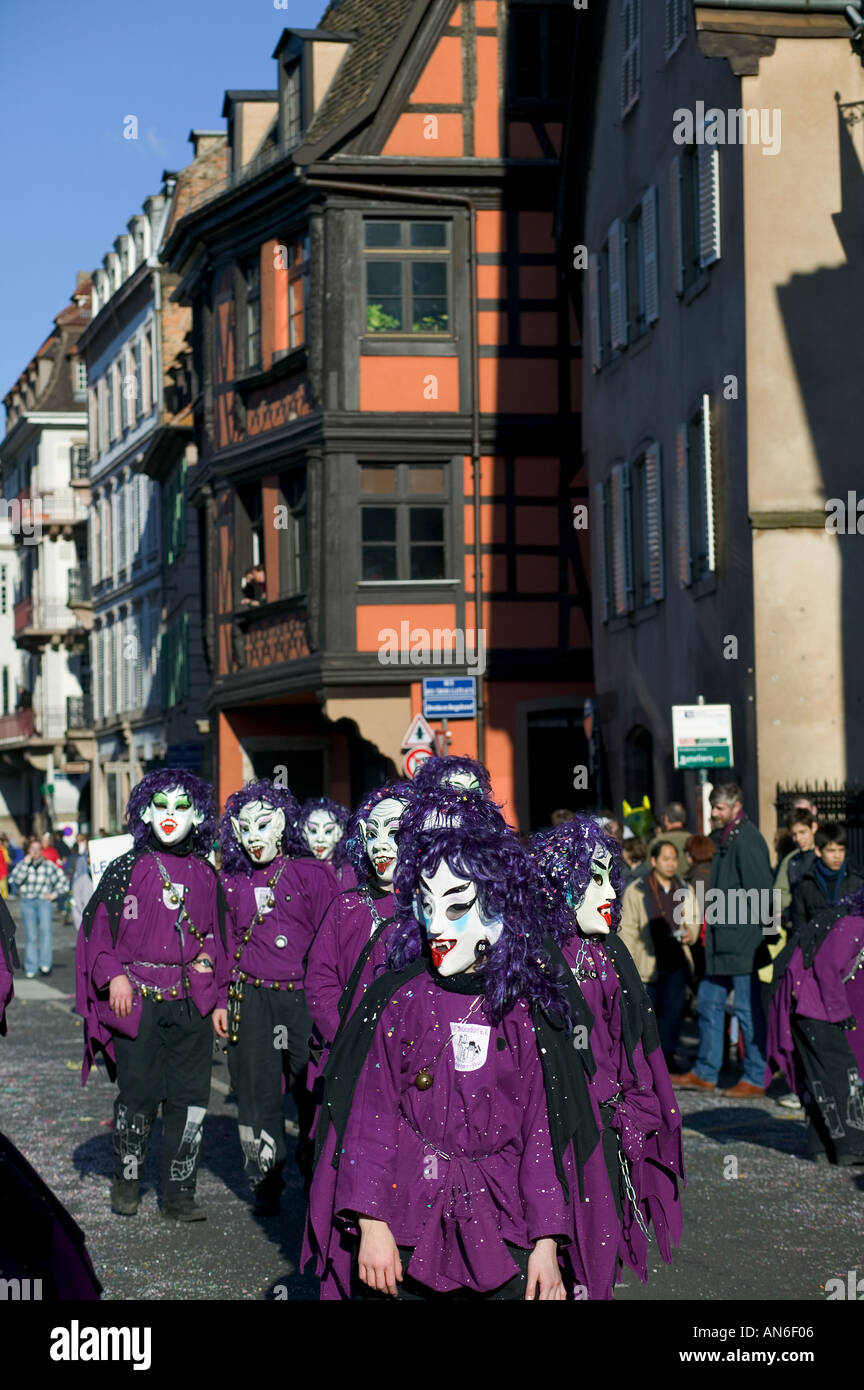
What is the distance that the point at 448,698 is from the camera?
25.0 metres

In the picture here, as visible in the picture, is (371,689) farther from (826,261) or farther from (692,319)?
(826,261)

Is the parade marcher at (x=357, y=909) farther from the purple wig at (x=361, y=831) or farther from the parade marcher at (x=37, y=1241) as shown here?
the parade marcher at (x=37, y=1241)

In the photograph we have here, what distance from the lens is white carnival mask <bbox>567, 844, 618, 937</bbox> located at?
7223mm

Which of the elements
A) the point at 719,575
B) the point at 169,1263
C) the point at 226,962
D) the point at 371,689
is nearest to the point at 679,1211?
the point at 169,1263

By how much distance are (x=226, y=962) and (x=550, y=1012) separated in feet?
17.3

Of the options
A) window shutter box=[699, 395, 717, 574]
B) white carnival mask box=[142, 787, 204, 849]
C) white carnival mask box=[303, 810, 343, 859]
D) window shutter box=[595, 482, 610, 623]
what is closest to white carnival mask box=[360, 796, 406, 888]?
white carnival mask box=[142, 787, 204, 849]

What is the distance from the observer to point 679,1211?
728 centimetres

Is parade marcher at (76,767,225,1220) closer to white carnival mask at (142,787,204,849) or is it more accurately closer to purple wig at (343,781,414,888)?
white carnival mask at (142,787,204,849)

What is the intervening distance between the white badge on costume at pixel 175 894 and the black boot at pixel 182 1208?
129cm

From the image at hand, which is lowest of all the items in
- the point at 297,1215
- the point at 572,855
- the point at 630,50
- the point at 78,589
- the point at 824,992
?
the point at 297,1215

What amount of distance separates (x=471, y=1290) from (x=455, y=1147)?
13.2 inches

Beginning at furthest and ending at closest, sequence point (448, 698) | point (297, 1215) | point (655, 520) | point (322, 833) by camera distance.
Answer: point (448, 698)
point (655, 520)
point (322, 833)
point (297, 1215)

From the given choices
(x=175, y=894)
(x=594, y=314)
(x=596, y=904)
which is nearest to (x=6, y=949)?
(x=175, y=894)

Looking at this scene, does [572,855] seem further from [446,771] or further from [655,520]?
[655,520]
